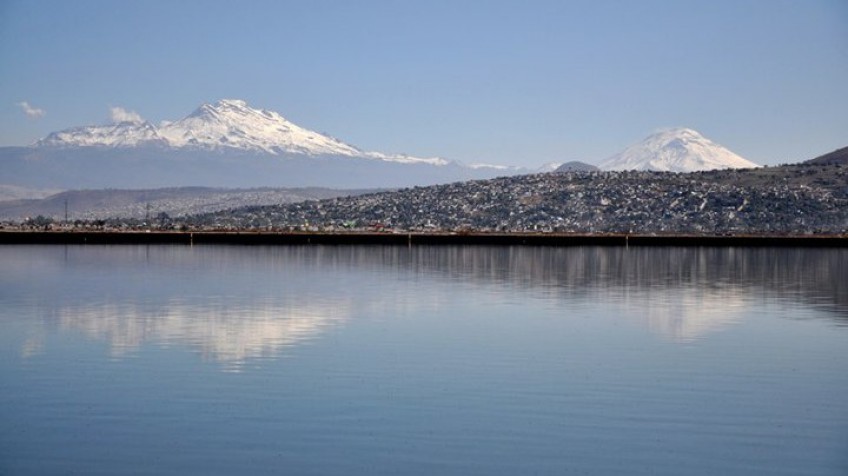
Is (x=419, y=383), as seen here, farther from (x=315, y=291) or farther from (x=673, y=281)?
(x=673, y=281)

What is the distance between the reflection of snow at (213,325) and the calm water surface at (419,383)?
0.19 meters

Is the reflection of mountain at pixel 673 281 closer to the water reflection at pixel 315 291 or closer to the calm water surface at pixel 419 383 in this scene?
the water reflection at pixel 315 291

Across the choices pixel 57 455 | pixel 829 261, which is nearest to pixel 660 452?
pixel 57 455

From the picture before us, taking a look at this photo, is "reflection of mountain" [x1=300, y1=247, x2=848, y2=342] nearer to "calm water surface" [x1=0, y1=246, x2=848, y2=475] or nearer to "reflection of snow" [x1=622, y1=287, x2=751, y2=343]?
"reflection of snow" [x1=622, y1=287, x2=751, y2=343]

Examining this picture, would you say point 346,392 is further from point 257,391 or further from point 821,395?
point 821,395

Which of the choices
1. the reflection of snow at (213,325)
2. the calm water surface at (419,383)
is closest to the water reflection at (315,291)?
the reflection of snow at (213,325)

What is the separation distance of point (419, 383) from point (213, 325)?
65.3 feet

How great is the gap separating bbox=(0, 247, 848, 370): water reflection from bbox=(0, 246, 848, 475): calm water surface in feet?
1.37

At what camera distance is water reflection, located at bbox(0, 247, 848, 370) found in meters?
56.5

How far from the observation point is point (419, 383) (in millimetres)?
40656

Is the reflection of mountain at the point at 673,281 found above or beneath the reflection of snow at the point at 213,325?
above

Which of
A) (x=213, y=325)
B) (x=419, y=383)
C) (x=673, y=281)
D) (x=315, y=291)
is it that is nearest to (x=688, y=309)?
(x=315, y=291)

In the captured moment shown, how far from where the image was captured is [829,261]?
499ft

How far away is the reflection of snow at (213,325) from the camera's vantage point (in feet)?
162
